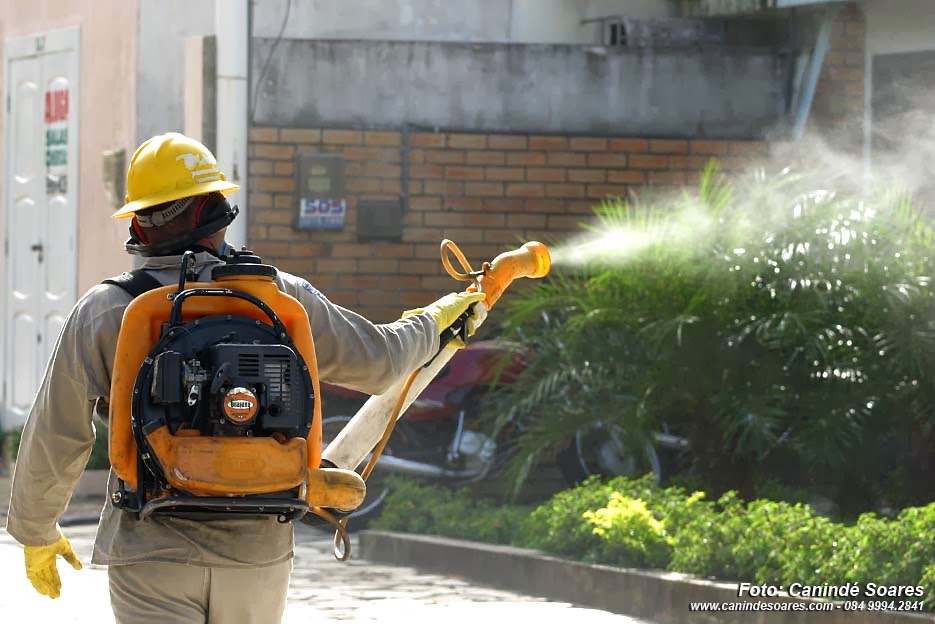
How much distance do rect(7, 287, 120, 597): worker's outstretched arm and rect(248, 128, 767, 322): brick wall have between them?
272 inches

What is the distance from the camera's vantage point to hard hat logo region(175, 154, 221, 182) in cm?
397

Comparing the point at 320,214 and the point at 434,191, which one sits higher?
the point at 434,191

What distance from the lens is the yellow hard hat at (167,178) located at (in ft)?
12.9

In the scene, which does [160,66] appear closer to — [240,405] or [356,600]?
[356,600]

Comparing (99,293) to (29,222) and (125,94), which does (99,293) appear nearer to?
(125,94)

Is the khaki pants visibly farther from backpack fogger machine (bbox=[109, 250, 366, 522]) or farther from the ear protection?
the ear protection

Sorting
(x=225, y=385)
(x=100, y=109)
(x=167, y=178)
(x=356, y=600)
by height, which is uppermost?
(x=100, y=109)

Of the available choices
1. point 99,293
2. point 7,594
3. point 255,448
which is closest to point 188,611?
point 255,448

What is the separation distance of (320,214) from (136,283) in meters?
7.03

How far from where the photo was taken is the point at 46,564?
4.14m

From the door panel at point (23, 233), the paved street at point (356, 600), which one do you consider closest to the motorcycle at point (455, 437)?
the paved street at point (356, 600)

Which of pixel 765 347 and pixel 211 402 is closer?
pixel 211 402

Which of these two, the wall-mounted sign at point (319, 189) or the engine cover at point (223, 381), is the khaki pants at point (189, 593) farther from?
→ the wall-mounted sign at point (319, 189)

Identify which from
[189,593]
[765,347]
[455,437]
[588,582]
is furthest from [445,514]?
[189,593]
